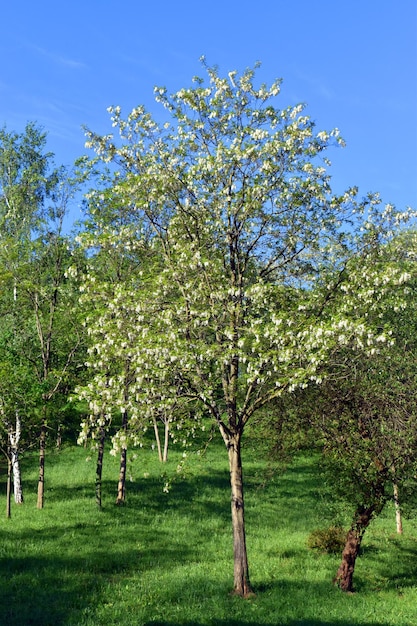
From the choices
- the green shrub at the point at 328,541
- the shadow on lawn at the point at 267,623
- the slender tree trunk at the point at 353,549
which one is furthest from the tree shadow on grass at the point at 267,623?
the green shrub at the point at 328,541

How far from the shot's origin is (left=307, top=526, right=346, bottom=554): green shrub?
23938mm

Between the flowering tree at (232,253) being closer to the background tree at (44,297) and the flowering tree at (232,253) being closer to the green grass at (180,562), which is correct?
the green grass at (180,562)

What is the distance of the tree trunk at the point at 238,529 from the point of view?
1773 cm

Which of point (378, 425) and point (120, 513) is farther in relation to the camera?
point (120, 513)

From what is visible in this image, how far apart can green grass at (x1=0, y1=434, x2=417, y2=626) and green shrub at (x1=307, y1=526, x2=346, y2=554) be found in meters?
0.54

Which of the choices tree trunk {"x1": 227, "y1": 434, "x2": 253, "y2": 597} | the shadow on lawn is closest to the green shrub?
tree trunk {"x1": 227, "y1": 434, "x2": 253, "y2": 597}

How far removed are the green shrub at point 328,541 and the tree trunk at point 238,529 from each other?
7.14 m

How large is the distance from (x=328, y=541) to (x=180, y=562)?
7.16 metres

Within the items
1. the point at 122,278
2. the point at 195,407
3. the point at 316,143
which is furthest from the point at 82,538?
the point at 316,143

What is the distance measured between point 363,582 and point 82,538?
11.2 m

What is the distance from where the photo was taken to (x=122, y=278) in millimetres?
28250

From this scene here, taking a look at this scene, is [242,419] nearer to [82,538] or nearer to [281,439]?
[281,439]

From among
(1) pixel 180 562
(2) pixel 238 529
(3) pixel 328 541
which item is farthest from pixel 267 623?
(3) pixel 328 541

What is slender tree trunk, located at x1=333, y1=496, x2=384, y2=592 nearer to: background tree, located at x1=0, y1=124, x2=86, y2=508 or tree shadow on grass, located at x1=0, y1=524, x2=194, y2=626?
tree shadow on grass, located at x1=0, y1=524, x2=194, y2=626
